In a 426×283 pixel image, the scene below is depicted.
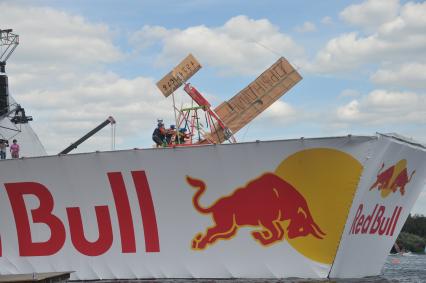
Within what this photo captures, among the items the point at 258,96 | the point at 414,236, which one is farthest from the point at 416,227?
the point at 258,96

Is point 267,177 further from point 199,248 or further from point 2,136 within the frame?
point 2,136

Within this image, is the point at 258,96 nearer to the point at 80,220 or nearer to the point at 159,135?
the point at 159,135

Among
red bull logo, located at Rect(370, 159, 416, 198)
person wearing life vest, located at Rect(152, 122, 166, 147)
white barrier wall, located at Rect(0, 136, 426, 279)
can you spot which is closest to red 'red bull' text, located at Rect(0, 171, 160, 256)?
white barrier wall, located at Rect(0, 136, 426, 279)

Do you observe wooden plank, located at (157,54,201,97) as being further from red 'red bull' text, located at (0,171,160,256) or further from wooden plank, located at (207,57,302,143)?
red 'red bull' text, located at (0,171,160,256)

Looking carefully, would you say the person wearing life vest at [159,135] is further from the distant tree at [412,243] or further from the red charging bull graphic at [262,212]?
the distant tree at [412,243]

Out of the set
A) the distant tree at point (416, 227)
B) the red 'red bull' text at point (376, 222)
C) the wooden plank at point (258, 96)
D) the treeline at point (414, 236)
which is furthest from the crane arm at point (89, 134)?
the distant tree at point (416, 227)

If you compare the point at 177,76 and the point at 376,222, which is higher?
the point at 177,76

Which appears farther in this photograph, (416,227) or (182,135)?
(416,227)

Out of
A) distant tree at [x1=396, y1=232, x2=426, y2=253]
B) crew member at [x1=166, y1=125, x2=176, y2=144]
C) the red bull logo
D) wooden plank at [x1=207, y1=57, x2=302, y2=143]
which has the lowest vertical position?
distant tree at [x1=396, y1=232, x2=426, y2=253]

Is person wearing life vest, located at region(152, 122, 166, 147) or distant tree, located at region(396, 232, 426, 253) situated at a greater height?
person wearing life vest, located at region(152, 122, 166, 147)

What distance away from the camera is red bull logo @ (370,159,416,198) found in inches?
771

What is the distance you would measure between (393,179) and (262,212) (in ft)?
13.2

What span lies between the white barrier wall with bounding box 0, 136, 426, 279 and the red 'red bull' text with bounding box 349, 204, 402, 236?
5cm

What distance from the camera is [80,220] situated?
20.5 meters
